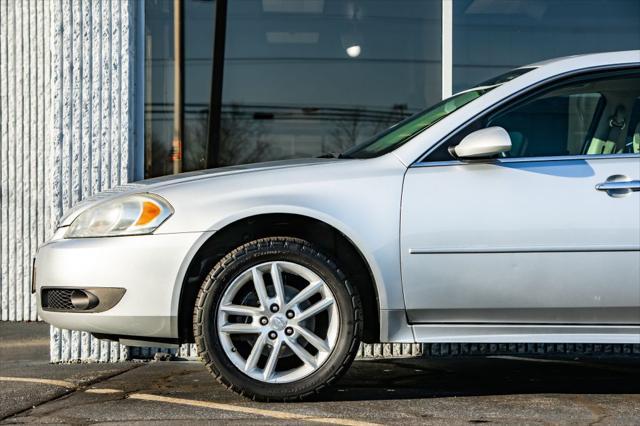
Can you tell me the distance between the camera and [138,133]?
668 cm

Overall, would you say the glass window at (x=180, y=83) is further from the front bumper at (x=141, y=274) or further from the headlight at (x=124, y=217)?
the front bumper at (x=141, y=274)

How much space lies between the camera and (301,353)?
4.71m

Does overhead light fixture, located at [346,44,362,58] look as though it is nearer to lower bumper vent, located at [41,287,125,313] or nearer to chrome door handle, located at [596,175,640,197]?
chrome door handle, located at [596,175,640,197]

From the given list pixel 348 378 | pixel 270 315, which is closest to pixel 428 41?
pixel 348 378

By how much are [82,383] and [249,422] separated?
1522 millimetres

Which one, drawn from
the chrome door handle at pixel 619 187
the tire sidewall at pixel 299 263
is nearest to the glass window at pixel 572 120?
the chrome door handle at pixel 619 187

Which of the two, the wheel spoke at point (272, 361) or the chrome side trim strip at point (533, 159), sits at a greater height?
the chrome side trim strip at point (533, 159)

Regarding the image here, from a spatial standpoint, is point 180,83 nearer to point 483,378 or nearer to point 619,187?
point 483,378

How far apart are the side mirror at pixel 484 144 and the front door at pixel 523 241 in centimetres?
8

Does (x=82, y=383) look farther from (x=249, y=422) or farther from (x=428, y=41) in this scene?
(x=428, y=41)

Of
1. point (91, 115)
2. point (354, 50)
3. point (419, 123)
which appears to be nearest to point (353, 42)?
point (354, 50)

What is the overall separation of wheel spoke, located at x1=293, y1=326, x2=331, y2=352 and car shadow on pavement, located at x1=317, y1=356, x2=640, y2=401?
0.25m

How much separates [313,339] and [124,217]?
1.01 meters

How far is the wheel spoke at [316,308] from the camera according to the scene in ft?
15.5
